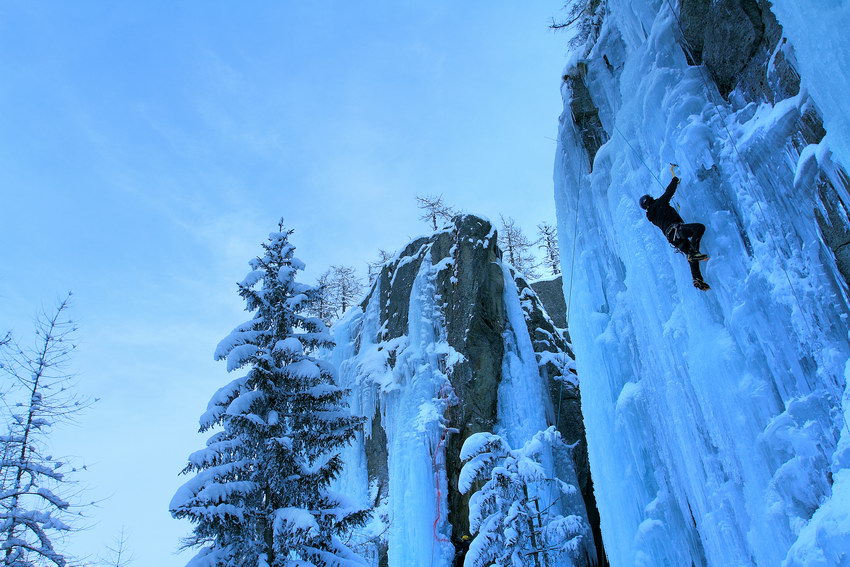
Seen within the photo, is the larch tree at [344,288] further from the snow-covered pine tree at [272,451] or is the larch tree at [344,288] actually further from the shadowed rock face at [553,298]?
the snow-covered pine tree at [272,451]

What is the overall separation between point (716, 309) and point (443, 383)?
29.1 ft

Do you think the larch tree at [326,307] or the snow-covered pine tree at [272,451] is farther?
the larch tree at [326,307]

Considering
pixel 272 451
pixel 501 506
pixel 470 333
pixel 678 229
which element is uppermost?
pixel 470 333

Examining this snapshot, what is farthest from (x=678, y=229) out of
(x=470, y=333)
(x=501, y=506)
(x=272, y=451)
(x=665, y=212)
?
(x=470, y=333)

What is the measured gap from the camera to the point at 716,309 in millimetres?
5363

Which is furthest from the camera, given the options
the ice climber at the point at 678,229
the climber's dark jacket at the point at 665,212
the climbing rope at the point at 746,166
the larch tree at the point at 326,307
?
the larch tree at the point at 326,307

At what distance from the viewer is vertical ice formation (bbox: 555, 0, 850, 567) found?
13.7ft

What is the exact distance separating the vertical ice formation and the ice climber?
0.16 metres

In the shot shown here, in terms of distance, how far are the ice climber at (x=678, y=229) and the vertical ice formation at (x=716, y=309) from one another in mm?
159

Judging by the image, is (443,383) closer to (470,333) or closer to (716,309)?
(470,333)

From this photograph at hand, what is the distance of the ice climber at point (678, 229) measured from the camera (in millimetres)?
5391

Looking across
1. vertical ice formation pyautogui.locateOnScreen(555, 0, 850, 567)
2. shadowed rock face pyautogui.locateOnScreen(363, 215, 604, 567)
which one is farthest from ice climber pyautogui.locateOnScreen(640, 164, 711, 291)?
shadowed rock face pyautogui.locateOnScreen(363, 215, 604, 567)

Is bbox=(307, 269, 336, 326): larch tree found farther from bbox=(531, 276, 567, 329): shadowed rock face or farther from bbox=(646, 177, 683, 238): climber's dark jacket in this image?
bbox=(646, 177, 683, 238): climber's dark jacket

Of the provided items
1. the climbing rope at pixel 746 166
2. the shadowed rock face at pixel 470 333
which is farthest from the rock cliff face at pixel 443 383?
the climbing rope at pixel 746 166
